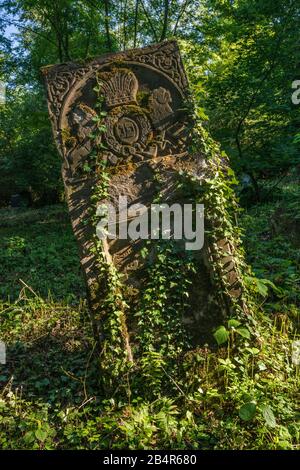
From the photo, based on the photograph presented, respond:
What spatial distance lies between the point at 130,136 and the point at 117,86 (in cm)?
52

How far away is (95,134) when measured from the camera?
370 centimetres

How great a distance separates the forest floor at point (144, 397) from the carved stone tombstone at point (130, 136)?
61 cm

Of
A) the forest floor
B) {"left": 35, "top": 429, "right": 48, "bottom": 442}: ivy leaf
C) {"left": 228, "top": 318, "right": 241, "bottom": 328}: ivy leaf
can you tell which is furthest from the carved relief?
{"left": 35, "top": 429, "right": 48, "bottom": 442}: ivy leaf

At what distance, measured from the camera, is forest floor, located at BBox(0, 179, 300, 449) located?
2.75 meters

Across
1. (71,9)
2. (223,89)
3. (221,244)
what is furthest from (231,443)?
(71,9)

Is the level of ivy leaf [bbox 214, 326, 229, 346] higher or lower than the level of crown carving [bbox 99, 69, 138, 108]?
lower

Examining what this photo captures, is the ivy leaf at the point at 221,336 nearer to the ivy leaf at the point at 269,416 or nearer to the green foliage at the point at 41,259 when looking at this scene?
the ivy leaf at the point at 269,416

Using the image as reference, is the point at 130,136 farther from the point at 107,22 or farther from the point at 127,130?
the point at 107,22

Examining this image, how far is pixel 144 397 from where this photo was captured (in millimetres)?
3184

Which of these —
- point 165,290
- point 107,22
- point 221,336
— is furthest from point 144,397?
point 107,22

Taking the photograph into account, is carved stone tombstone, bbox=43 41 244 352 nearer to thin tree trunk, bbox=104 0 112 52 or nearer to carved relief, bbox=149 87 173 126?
carved relief, bbox=149 87 173 126

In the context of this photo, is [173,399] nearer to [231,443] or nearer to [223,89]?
[231,443]

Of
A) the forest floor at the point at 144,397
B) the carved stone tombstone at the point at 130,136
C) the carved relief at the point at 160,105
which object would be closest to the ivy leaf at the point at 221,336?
the forest floor at the point at 144,397

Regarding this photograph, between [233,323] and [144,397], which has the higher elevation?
[233,323]
